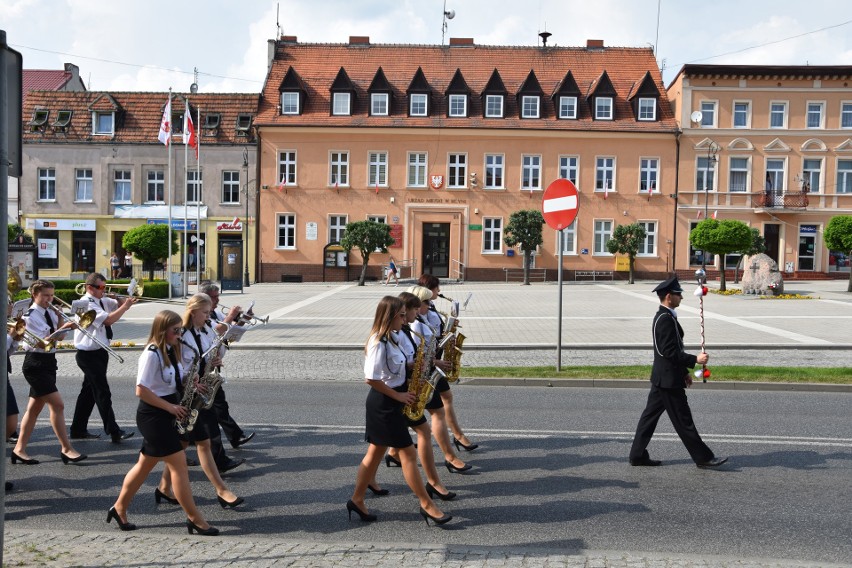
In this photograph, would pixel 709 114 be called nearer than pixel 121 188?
Yes

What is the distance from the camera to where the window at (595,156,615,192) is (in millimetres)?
42406

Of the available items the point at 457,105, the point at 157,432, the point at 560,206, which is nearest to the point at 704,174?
the point at 457,105

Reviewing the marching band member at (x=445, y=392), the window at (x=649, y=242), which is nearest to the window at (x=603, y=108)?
the window at (x=649, y=242)

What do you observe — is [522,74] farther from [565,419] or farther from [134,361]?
[565,419]

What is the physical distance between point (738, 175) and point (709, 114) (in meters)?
3.65

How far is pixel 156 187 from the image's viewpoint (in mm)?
42906

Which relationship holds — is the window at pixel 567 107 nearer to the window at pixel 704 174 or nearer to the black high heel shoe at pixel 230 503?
the window at pixel 704 174

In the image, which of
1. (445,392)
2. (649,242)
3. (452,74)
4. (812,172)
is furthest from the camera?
(452,74)

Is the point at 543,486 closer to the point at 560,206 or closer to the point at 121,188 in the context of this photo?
the point at 560,206

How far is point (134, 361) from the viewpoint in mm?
13914

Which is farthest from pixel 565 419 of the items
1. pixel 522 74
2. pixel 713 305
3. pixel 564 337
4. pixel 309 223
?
pixel 522 74

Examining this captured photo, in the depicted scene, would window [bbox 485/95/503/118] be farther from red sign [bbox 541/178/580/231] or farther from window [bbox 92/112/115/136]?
red sign [bbox 541/178/580/231]

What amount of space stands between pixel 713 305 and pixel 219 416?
2068cm

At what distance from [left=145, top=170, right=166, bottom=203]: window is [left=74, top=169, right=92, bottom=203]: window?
308 cm
